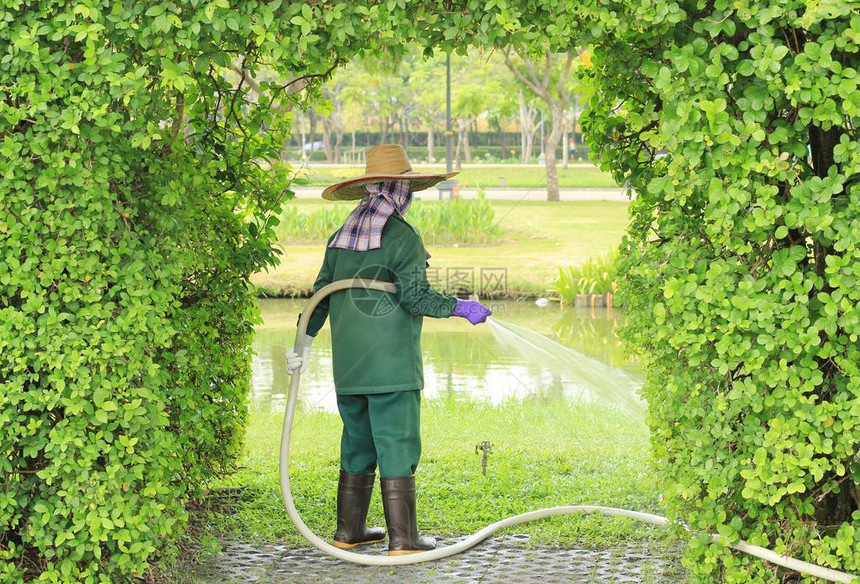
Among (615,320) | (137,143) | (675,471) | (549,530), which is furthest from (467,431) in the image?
(615,320)

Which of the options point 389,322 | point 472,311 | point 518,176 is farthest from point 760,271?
point 518,176

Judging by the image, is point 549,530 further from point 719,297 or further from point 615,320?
point 615,320

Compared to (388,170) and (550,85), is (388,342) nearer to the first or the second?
(388,170)

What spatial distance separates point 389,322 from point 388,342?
90 mm

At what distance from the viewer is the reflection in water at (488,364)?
8547 millimetres

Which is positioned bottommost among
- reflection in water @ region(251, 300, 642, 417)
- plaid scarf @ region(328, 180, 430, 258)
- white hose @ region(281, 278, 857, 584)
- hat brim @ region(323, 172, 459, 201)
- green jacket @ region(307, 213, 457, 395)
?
reflection in water @ region(251, 300, 642, 417)

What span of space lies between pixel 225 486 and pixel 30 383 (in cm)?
221

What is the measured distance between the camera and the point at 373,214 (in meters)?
4.69

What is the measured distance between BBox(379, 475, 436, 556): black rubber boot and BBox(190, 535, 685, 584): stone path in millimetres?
94

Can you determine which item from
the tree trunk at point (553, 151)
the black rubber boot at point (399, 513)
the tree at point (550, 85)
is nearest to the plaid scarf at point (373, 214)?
the black rubber boot at point (399, 513)

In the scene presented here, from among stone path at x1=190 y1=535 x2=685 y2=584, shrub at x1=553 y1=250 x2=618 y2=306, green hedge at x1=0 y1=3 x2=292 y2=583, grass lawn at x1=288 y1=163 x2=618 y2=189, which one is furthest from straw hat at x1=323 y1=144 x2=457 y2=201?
grass lawn at x1=288 y1=163 x2=618 y2=189

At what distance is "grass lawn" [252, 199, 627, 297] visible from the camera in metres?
14.6

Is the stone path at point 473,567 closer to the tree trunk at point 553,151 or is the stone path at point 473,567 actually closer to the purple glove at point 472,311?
the purple glove at point 472,311

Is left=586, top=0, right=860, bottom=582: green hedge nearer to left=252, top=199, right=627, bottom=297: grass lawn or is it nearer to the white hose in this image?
the white hose
